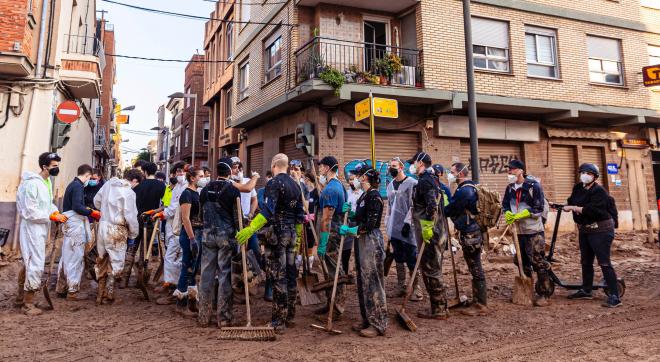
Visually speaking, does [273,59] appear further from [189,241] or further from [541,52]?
[189,241]

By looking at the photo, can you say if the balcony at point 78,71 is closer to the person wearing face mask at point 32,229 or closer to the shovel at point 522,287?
the person wearing face mask at point 32,229

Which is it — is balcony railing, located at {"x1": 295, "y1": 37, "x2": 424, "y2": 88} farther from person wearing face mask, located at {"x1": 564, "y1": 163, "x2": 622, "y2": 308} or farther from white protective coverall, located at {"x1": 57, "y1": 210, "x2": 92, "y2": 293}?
white protective coverall, located at {"x1": 57, "y1": 210, "x2": 92, "y2": 293}

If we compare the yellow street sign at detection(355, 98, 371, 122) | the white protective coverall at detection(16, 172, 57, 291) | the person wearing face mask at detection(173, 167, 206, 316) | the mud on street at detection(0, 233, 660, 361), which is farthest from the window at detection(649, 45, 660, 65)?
the white protective coverall at detection(16, 172, 57, 291)

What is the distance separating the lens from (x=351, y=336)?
448cm

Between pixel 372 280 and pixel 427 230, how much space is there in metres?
0.97

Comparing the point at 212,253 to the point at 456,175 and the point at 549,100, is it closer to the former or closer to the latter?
the point at 456,175

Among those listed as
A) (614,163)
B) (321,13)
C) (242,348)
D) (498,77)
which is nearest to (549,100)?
(498,77)

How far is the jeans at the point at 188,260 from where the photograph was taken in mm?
5590

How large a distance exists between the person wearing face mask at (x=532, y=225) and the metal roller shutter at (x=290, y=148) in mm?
7537

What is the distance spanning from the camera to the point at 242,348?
13.5 ft

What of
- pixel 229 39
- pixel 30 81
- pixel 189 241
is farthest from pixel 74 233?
pixel 229 39

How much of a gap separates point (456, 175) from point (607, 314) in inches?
108

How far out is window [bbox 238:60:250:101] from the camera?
16.1 meters

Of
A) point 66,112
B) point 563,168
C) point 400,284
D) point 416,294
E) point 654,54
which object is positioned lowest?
point 416,294
